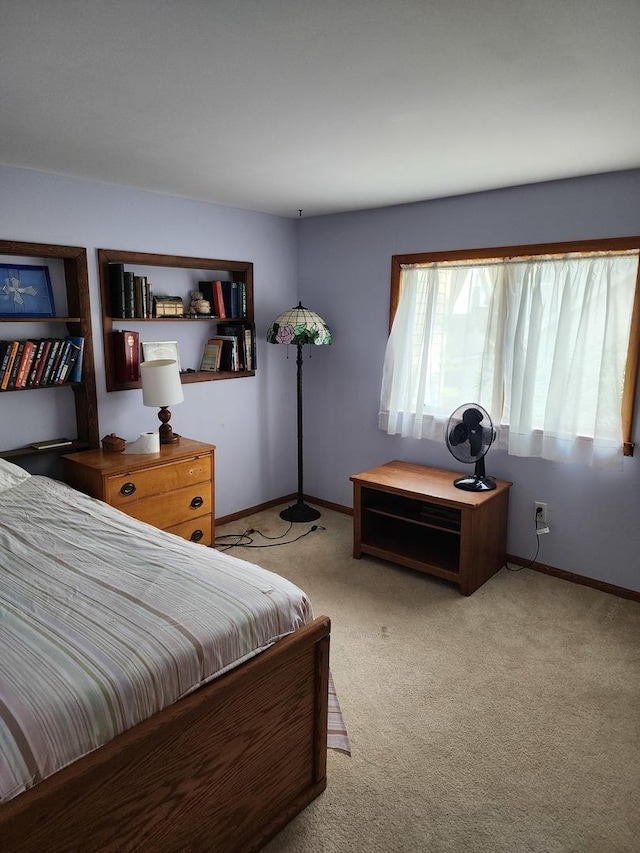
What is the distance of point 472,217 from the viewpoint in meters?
3.54

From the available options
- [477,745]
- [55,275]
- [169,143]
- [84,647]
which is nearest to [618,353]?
[477,745]

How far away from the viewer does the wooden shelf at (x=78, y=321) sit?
3113 millimetres

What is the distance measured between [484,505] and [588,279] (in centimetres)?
134

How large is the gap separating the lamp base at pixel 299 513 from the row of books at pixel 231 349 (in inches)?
44.3

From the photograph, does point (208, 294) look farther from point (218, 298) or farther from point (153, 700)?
point (153, 700)

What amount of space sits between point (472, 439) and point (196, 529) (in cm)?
174

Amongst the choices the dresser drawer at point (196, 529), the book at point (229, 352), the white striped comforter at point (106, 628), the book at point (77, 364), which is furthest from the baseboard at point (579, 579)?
the book at point (77, 364)

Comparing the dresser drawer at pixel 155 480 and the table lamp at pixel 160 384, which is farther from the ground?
the table lamp at pixel 160 384

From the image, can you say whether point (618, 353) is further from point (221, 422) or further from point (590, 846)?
point (221, 422)

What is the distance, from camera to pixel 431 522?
3441 mm

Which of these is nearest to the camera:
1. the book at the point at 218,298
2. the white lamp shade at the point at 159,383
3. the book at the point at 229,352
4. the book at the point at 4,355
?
the book at the point at 4,355

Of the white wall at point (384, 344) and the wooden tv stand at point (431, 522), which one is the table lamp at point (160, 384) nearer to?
the wooden tv stand at point (431, 522)

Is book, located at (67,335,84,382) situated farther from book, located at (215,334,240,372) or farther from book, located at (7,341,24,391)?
book, located at (215,334,240,372)

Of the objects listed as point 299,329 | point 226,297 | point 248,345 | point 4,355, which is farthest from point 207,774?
point 226,297
